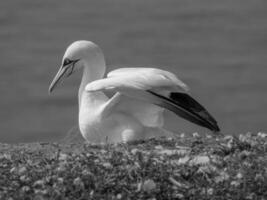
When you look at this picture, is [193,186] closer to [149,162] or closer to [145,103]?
[149,162]

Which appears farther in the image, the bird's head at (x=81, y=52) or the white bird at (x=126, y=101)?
the bird's head at (x=81, y=52)

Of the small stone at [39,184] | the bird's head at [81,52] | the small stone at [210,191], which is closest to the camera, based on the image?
the small stone at [210,191]

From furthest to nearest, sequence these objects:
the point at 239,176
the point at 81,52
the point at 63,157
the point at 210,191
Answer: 1. the point at 81,52
2. the point at 63,157
3. the point at 239,176
4. the point at 210,191

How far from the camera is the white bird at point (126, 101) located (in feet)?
34.2

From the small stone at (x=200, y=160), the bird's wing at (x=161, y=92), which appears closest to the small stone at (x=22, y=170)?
the small stone at (x=200, y=160)

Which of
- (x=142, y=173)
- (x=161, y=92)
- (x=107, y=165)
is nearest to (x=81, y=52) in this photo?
(x=161, y=92)

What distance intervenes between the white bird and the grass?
1.66 meters

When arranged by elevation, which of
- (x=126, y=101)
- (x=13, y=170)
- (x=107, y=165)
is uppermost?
(x=107, y=165)

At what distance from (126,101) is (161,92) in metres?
0.70

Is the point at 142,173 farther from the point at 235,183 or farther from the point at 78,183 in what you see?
the point at 235,183

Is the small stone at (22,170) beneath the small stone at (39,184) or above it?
above

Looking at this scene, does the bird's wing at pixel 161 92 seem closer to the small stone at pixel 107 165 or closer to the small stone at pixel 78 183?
the small stone at pixel 107 165

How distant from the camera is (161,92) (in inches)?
409

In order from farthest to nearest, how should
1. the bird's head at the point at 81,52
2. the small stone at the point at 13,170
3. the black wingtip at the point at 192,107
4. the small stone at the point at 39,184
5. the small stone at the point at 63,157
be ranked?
the bird's head at the point at 81,52, the black wingtip at the point at 192,107, the small stone at the point at 63,157, the small stone at the point at 13,170, the small stone at the point at 39,184
